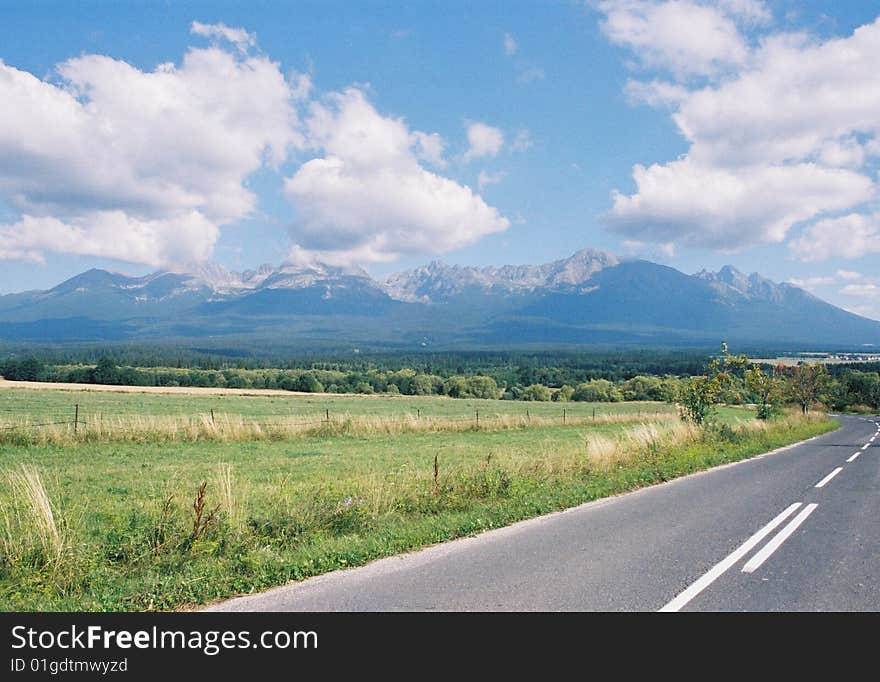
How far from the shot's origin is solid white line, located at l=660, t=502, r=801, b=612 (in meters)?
6.26

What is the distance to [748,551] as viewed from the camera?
8.25m

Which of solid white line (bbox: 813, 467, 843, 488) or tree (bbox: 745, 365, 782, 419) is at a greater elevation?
tree (bbox: 745, 365, 782, 419)

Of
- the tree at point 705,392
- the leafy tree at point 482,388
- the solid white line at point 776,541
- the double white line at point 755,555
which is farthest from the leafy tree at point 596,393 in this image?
the double white line at point 755,555

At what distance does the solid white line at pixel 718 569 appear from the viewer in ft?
20.5

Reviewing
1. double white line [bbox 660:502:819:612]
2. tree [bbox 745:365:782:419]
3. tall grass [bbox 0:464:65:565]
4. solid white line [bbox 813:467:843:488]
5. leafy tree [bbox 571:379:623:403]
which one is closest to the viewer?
double white line [bbox 660:502:819:612]

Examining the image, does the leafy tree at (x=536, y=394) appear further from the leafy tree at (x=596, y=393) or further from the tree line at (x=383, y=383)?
the leafy tree at (x=596, y=393)

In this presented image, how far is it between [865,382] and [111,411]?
347ft

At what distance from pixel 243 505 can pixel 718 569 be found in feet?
22.9

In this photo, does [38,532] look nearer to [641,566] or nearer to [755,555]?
[641,566]

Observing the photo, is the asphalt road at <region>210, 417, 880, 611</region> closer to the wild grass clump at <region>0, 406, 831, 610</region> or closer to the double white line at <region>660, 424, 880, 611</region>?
the double white line at <region>660, 424, 880, 611</region>

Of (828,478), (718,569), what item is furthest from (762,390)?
(718,569)

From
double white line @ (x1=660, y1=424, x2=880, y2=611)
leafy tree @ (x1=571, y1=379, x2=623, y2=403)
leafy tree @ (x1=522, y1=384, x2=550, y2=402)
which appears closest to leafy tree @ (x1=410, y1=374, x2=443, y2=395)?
leafy tree @ (x1=522, y1=384, x2=550, y2=402)
